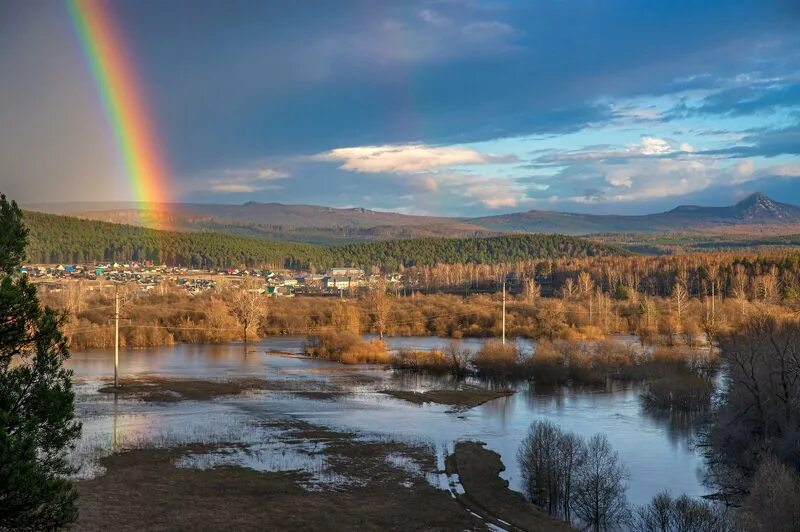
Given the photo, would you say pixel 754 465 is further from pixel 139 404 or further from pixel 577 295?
pixel 577 295

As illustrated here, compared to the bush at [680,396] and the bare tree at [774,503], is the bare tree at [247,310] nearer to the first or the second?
the bush at [680,396]

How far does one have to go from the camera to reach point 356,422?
33406 mm

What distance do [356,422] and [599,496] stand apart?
13689 mm

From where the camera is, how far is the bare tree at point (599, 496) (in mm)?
20906

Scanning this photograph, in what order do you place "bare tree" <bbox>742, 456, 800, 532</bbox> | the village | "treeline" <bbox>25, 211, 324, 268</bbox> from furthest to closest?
"treeline" <bbox>25, 211, 324, 268</bbox> < the village < "bare tree" <bbox>742, 456, 800, 532</bbox>

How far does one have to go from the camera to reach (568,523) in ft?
68.0

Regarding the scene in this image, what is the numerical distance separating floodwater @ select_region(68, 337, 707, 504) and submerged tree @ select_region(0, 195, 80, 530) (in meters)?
10.9

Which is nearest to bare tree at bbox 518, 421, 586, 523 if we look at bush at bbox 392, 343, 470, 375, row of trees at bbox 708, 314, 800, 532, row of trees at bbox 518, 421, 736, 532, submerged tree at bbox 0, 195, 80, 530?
row of trees at bbox 518, 421, 736, 532

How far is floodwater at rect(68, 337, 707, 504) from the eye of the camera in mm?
25881

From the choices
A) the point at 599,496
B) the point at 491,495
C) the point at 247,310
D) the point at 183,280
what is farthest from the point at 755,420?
the point at 183,280

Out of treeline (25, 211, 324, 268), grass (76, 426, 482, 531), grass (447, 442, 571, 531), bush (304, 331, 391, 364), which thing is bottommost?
bush (304, 331, 391, 364)

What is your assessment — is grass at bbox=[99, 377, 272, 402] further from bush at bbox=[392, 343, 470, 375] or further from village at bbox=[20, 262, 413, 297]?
village at bbox=[20, 262, 413, 297]

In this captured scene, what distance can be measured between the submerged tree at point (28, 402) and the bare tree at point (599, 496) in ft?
45.0

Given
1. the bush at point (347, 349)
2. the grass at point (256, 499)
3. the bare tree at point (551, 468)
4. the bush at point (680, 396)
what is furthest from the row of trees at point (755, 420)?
the bush at point (347, 349)
